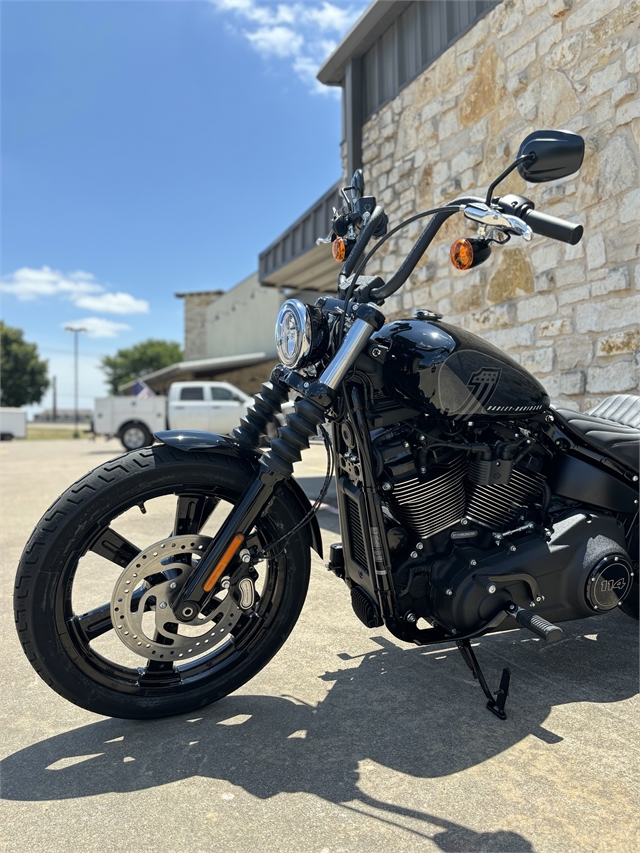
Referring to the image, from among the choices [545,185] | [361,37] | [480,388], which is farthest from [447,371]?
[361,37]

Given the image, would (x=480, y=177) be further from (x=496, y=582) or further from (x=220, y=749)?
(x=220, y=749)

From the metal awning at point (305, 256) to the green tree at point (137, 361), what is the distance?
52.3 m

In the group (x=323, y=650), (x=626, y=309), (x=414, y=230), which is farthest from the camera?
(x=414, y=230)

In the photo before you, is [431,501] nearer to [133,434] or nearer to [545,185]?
[545,185]

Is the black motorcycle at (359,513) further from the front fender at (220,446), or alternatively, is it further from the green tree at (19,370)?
the green tree at (19,370)

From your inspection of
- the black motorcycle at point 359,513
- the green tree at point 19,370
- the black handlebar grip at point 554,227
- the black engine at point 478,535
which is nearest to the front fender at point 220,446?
the black motorcycle at point 359,513

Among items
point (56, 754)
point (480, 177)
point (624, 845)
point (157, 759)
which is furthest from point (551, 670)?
point (480, 177)

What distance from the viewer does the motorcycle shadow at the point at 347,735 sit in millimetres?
1800

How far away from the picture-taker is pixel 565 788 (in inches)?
70.9

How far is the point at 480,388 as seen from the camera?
2.22 meters

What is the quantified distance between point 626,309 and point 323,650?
10.1 ft

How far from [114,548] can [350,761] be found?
1007 mm

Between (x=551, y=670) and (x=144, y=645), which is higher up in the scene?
(x=144, y=645)

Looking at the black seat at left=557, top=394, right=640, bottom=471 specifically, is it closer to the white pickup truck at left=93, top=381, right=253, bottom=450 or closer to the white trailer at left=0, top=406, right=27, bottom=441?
the white pickup truck at left=93, top=381, right=253, bottom=450
